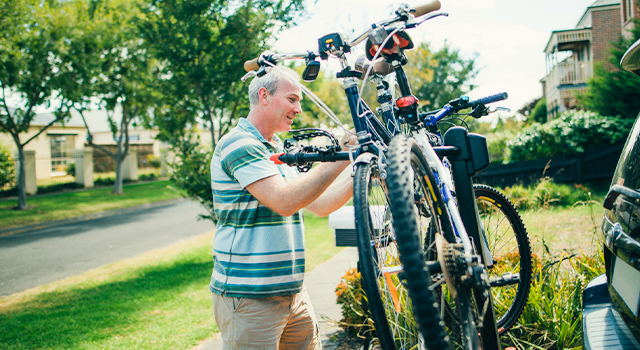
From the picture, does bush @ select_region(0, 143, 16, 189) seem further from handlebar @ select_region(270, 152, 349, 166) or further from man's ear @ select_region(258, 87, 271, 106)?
handlebar @ select_region(270, 152, 349, 166)

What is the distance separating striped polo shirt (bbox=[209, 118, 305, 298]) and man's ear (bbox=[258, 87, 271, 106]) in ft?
0.80

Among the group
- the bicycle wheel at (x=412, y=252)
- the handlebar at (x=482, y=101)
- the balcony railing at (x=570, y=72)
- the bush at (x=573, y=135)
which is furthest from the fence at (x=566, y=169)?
the balcony railing at (x=570, y=72)

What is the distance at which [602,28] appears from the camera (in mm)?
23453

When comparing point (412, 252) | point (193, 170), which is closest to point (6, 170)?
point (193, 170)

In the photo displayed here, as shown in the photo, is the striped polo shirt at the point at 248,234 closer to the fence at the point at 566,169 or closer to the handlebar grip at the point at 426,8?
the handlebar grip at the point at 426,8

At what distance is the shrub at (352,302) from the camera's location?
369cm

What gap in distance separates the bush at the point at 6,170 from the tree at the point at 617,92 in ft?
79.6

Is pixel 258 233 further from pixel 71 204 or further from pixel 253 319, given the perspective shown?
pixel 71 204

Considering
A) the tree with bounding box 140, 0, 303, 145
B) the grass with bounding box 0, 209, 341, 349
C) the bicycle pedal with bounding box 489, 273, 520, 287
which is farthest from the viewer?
the tree with bounding box 140, 0, 303, 145

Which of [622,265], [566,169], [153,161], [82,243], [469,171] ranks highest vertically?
[153,161]

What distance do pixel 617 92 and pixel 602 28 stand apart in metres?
15.1

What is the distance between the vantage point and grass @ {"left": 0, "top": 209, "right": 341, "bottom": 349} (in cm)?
444

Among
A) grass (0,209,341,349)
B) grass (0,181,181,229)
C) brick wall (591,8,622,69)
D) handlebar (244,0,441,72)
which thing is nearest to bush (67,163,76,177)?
grass (0,181,181,229)

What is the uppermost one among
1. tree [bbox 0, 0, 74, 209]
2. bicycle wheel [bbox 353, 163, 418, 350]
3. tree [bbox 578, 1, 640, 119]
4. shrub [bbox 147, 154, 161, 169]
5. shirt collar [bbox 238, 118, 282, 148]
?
tree [bbox 0, 0, 74, 209]
